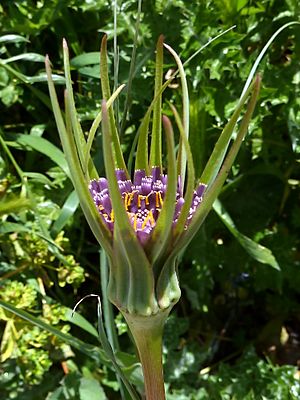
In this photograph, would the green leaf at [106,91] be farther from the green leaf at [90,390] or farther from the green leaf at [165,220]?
the green leaf at [90,390]

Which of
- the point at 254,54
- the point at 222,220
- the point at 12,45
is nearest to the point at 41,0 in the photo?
the point at 12,45

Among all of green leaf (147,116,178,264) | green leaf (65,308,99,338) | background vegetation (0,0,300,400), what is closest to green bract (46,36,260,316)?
green leaf (147,116,178,264)

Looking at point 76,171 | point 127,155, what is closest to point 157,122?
point 76,171

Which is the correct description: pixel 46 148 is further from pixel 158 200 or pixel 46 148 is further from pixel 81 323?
pixel 158 200

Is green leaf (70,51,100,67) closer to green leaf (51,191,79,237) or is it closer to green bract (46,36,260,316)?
green leaf (51,191,79,237)

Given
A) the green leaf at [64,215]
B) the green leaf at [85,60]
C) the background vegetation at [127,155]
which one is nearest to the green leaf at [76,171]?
the background vegetation at [127,155]
